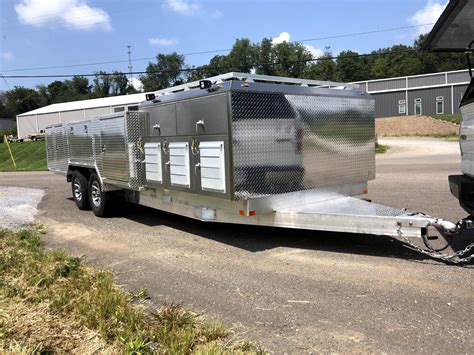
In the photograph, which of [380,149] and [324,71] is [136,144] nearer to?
[380,149]

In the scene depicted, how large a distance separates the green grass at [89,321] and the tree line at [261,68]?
56.9 meters

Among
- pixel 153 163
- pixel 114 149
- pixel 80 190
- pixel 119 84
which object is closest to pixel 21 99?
pixel 119 84

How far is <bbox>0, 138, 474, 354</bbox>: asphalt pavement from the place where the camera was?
391 centimetres

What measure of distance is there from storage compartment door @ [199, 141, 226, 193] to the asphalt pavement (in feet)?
3.07

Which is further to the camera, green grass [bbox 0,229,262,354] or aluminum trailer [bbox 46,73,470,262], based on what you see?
aluminum trailer [bbox 46,73,470,262]

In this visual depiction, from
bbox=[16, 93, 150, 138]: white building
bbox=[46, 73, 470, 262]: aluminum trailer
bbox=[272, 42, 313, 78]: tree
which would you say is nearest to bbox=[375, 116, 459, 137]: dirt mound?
bbox=[46, 73, 470, 262]: aluminum trailer

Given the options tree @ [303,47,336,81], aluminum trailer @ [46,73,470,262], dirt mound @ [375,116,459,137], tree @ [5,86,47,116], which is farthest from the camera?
tree @ [5,86,47,116]

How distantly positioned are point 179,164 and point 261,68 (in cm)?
9442

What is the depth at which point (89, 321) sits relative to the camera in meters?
4.02

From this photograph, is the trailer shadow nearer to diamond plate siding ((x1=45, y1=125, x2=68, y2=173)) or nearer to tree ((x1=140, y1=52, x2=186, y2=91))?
diamond plate siding ((x1=45, y1=125, x2=68, y2=173))

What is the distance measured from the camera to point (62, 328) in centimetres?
395

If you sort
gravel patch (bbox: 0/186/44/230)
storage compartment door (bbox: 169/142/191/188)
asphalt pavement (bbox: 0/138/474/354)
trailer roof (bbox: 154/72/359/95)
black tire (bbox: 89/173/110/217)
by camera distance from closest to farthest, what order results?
asphalt pavement (bbox: 0/138/474/354) < trailer roof (bbox: 154/72/359/95) < storage compartment door (bbox: 169/142/191/188) < gravel patch (bbox: 0/186/44/230) < black tire (bbox: 89/173/110/217)

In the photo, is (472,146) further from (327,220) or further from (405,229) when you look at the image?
(327,220)

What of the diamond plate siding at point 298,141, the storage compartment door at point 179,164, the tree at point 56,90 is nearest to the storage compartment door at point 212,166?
the diamond plate siding at point 298,141
